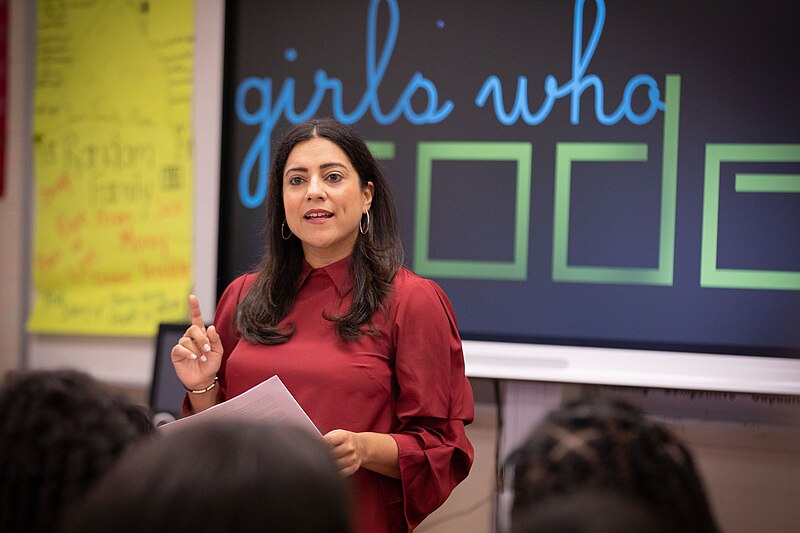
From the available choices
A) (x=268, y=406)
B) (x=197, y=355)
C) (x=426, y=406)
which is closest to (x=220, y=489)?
(x=268, y=406)

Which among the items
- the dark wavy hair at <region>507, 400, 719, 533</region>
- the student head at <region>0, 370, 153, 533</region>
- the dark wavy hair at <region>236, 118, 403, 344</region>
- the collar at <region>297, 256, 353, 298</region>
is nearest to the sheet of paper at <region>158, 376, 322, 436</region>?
the dark wavy hair at <region>236, 118, 403, 344</region>

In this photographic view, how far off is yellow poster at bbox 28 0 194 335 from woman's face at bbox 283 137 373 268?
1364 mm

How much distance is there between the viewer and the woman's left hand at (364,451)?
144 cm

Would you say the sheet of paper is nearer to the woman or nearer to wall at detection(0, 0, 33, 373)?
the woman

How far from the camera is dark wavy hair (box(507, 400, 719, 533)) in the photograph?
2.03ft

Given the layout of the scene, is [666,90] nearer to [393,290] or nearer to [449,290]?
[449,290]

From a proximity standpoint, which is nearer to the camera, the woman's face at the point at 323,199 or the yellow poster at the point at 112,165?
the woman's face at the point at 323,199

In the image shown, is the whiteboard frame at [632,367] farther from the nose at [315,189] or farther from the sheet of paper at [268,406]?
the sheet of paper at [268,406]

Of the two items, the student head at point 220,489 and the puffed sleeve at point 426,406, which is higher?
the student head at point 220,489

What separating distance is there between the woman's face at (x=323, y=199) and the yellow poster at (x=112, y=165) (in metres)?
1.36

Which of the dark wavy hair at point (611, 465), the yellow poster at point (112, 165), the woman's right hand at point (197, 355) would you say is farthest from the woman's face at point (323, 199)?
the yellow poster at point (112, 165)

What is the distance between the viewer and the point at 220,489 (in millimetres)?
547

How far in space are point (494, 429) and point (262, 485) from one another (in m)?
2.30

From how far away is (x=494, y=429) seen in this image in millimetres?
2783
